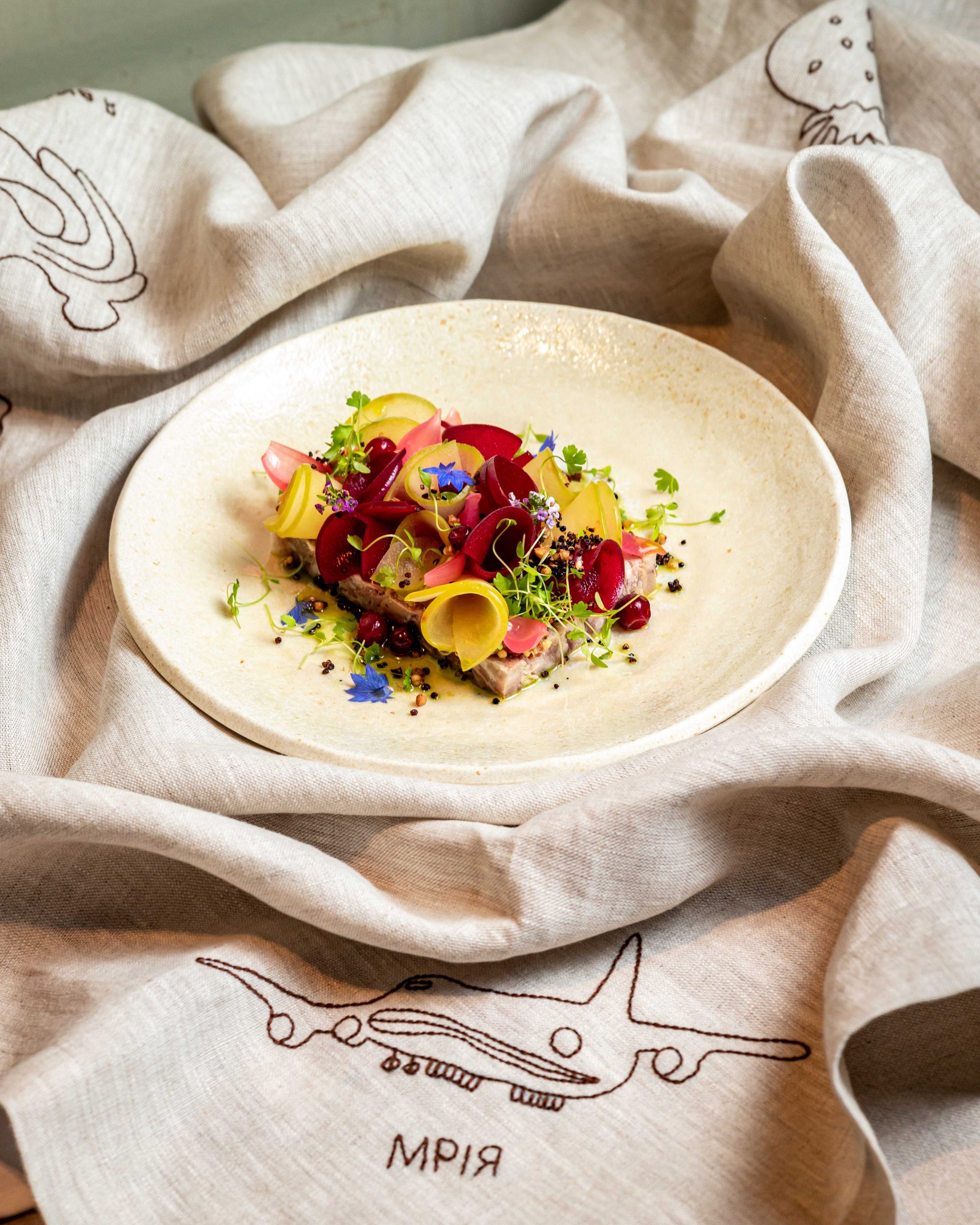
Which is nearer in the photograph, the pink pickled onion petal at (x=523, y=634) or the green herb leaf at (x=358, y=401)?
the pink pickled onion petal at (x=523, y=634)

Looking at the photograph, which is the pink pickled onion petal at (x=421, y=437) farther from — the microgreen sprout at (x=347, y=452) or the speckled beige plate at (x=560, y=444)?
the speckled beige plate at (x=560, y=444)

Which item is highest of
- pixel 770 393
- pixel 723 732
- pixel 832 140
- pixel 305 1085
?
pixel 832 140

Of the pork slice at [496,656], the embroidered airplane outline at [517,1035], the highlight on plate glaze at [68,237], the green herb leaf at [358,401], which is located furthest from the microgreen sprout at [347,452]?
the embroidered airplane outline at [517,1035]

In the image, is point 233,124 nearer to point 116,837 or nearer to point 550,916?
point 116,837

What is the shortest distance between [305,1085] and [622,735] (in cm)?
50

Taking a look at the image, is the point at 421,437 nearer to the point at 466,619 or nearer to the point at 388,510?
the point at 388,510

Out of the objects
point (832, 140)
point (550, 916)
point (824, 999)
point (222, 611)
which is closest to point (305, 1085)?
point (550, 916)

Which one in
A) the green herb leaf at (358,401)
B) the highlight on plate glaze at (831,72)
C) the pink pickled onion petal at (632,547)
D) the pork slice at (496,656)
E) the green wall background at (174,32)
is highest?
the highlight on plate glaze at (831,72)

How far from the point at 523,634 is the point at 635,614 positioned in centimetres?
18

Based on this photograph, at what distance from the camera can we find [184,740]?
128 centimetres

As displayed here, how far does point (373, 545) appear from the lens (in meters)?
1.51

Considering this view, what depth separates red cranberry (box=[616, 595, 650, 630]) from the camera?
1483 mm

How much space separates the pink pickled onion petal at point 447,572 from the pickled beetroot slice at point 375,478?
15cm

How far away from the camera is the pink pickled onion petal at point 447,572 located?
1448 millimetres
